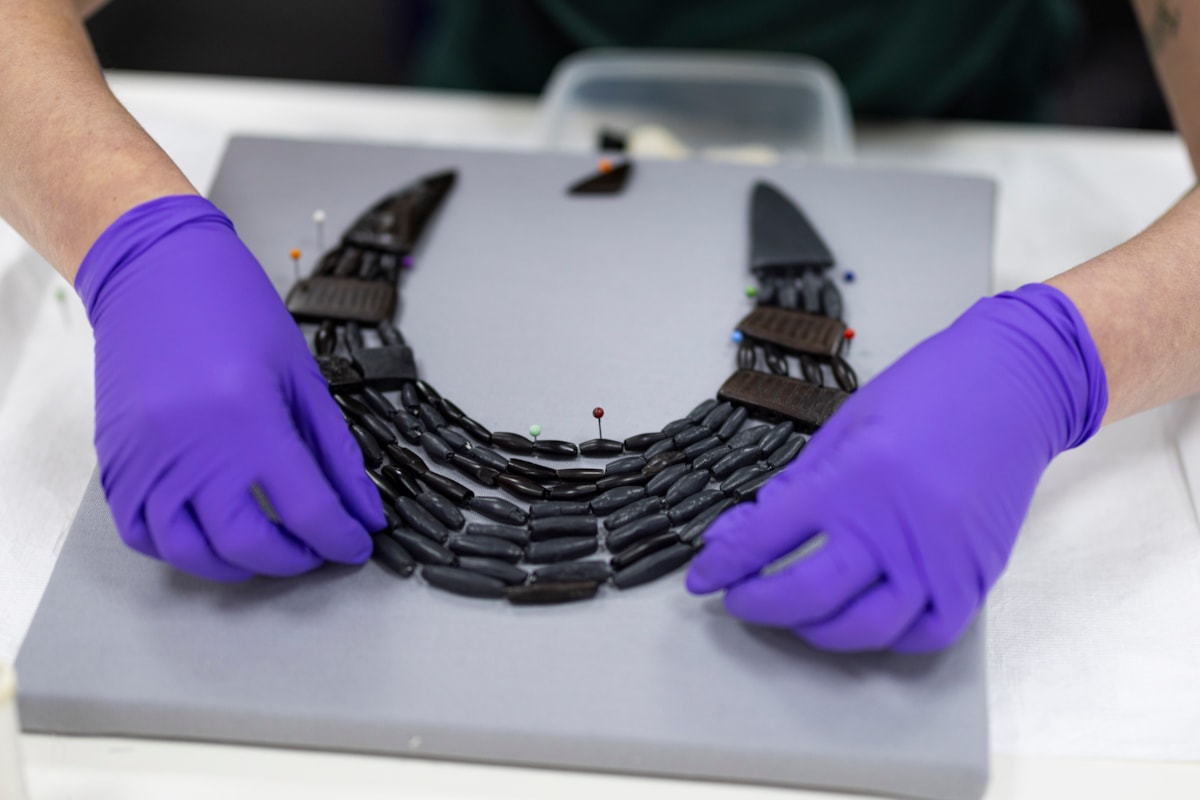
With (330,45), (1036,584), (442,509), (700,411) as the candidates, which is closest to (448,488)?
(442,509)

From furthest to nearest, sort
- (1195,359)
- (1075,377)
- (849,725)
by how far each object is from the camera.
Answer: (1195,359)
(1075,377)
(849,725)

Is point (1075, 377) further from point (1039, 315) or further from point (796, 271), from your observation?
point (796, 271)

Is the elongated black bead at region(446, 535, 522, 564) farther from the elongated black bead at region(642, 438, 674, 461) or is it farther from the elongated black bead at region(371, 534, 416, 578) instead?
the elongated black bead at region(642, 438, 674, 461)

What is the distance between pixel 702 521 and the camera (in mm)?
932

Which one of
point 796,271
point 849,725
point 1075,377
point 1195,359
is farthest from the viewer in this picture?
point 796,271

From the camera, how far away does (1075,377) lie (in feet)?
2.99

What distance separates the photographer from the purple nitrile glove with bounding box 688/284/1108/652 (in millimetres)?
790

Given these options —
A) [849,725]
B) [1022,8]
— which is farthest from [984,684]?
[1022,8]

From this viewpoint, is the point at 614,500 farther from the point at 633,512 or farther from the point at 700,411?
the point at 700,411

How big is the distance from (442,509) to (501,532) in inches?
2.2

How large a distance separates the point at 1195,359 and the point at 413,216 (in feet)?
2.60

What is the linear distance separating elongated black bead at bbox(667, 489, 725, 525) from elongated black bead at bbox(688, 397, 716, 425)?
0.28 ft

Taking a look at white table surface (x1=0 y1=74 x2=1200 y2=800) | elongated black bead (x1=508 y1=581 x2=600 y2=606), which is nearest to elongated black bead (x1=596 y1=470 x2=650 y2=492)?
elongated black bead (x1=508 y1=581 x2=600 y2=606)

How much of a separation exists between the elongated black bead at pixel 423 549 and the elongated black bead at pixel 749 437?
0.27 metres
